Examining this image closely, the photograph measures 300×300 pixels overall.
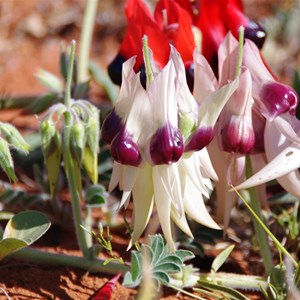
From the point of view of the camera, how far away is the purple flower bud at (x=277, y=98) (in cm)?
177

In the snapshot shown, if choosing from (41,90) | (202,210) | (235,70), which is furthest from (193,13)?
(41,90)

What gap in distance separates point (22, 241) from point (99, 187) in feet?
1.25

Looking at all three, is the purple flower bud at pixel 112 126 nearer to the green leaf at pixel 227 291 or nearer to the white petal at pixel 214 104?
the white petal at pixel 214 104

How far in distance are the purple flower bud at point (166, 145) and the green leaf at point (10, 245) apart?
1.14 ft

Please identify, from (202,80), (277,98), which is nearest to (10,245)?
(202,80)

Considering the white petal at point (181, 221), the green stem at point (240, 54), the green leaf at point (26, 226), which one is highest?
the green stem at point (240, 54)

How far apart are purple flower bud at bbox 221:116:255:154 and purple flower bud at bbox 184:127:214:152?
0.09 metres

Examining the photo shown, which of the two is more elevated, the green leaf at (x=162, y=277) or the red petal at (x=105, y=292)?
the green leaf at (x=162, y=277)

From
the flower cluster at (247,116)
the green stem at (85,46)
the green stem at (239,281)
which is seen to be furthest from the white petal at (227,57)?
the green stem at (85,46)

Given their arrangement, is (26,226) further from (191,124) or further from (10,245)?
(191,124)

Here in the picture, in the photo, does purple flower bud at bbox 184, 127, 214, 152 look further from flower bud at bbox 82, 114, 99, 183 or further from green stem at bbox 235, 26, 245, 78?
flower bud at bbox 82, 114, 99, 183

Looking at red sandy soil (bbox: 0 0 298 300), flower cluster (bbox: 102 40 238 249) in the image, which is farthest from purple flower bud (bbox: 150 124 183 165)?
red sandy soil (bbox: 0 0 298 300)

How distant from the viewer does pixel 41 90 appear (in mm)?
3584

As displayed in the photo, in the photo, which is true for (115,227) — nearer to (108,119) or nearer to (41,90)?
(108,119)
